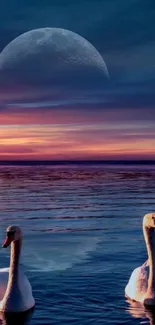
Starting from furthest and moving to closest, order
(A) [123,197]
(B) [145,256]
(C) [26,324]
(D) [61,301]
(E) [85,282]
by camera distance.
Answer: (A) [123,197] < (B) [145,256] < (E) [85,282] < (D) [61,301] < (C) [26,324]

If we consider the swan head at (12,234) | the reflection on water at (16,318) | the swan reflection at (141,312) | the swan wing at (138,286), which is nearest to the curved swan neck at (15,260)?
the swan head at (12,234)

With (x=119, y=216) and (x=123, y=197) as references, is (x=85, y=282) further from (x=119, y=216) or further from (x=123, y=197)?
(x=123, y=197)

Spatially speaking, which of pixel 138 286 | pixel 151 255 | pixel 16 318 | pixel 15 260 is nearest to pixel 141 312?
pixel 138 286

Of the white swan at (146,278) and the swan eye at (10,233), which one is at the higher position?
the swan eye at (10,233)

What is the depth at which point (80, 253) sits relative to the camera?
17.7 metres

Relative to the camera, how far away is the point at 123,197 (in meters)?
36.2

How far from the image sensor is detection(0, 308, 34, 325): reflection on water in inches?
458

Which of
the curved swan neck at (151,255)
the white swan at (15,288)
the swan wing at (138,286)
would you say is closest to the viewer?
the white swan at (15,288)

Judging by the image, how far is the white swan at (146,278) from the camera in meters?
12.5

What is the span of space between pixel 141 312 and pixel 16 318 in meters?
2.20

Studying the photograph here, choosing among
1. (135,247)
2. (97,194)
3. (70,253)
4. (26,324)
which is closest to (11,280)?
(26,324)

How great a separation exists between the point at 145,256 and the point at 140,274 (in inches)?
174

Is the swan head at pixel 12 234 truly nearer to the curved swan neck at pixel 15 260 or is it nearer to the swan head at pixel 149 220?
the curved swan neck at pixel 15 260

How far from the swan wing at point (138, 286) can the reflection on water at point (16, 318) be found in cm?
196
